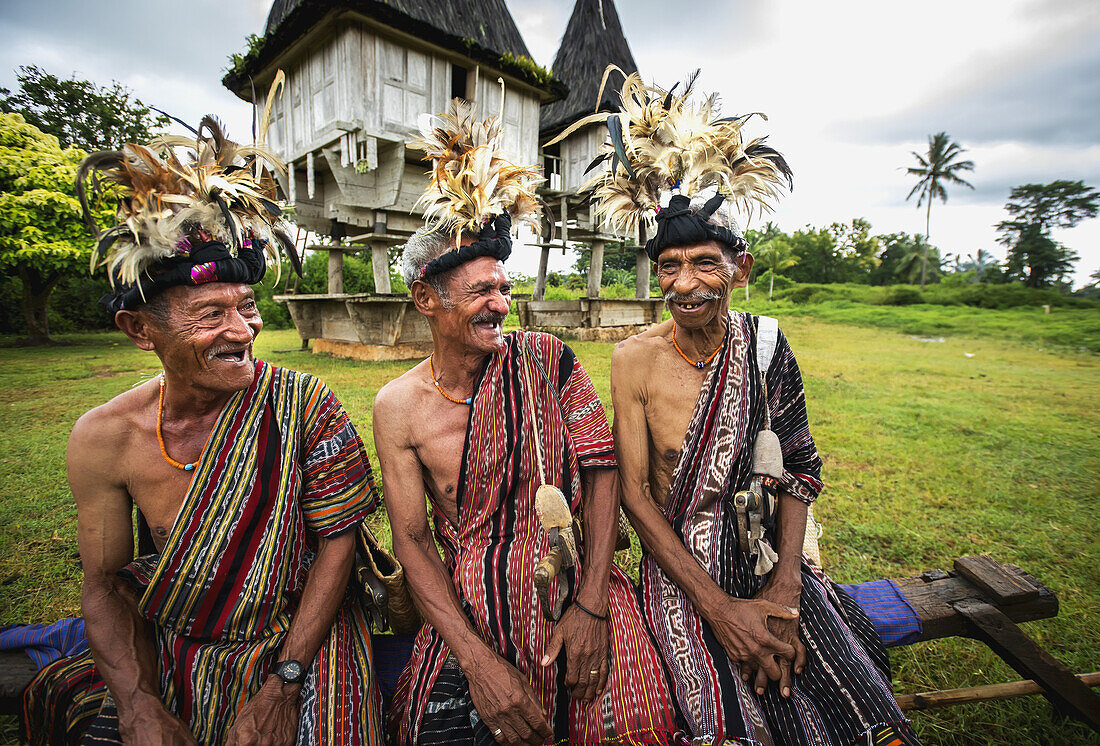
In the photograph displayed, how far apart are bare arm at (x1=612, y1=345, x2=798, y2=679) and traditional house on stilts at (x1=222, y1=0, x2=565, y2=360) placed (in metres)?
8.88

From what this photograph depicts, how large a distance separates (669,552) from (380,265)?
37.0 ft

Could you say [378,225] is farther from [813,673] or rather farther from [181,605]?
[813,673]

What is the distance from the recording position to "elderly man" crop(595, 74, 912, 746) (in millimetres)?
1829

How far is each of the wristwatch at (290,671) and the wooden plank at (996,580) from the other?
2902 mm

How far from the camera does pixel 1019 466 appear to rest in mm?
5559

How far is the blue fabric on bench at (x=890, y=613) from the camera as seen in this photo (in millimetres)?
2229

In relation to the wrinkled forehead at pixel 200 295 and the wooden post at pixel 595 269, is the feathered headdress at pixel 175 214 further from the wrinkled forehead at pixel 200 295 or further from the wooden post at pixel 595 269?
the wooden post at pixel 595 269

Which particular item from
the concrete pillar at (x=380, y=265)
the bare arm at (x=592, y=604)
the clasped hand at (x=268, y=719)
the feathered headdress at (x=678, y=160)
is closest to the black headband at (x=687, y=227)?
the feathered headdress at (x=678, y=160)

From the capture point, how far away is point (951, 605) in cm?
234

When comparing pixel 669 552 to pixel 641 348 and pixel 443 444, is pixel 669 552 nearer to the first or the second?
pixel 641 348

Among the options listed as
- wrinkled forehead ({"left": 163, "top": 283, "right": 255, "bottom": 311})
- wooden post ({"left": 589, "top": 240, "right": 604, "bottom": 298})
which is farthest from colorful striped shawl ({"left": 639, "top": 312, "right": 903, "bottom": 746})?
wooden post ({"left": 589, "top": 240, "right": 604, "bottom": 298})

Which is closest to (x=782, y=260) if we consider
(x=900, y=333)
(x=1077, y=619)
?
(x=900, y=333)

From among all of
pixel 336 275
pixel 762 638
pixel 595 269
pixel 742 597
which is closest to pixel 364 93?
pixel 336 275

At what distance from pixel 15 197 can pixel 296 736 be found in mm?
14510
